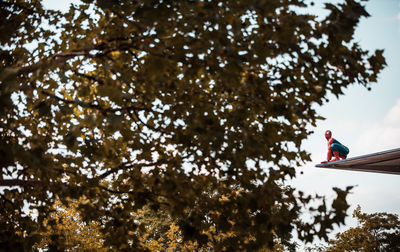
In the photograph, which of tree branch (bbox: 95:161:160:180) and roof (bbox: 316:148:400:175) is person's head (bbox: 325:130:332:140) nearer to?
roof (bbox: 316:148:400:175)

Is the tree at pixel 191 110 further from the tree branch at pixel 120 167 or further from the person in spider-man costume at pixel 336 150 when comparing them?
the person in spider-man costume at pixel 336 150

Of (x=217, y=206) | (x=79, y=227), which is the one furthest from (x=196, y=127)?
(x=79, y=227)

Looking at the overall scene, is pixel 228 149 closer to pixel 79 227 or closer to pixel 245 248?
pixel 245 248

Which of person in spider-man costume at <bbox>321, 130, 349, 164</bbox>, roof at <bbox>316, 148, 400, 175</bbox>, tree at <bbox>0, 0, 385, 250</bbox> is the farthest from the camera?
person in spider-man costume at <bbox>321, 130, 349, 164</bbox>

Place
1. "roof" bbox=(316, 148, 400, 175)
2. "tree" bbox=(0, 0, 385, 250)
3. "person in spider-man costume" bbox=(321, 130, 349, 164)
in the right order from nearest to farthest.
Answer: "tree" bbox=(0, 0, 385, 250), "roof" bbox=(316, 148, 400, 175), "person in spider-man costume" bbox=(321, 130, 349, 164)

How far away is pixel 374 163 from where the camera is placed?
8.63 meters

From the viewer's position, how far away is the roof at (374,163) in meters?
7.60

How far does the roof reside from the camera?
24.9 ft

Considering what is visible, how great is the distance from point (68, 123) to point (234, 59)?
3.66 m

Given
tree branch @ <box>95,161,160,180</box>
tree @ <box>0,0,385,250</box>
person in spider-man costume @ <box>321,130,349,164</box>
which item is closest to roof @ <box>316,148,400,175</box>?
person in spider-man costume @ <box>321,130,349,164</box>

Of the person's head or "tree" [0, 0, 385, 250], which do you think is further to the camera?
the person's head

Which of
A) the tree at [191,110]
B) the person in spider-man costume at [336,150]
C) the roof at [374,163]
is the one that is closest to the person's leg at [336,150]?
the person in spider-man costume at [336,150]

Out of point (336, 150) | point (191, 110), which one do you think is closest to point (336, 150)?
point (336, 150)

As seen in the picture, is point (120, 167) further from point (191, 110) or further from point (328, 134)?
point (328, 134)
